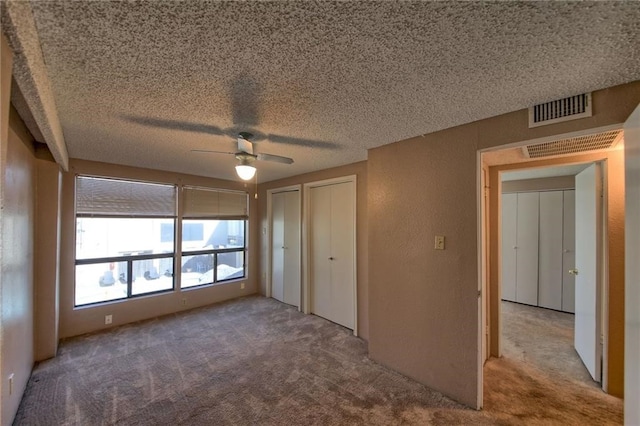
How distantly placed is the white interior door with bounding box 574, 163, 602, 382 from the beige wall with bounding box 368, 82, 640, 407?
133cm

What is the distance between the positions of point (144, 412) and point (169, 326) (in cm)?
178

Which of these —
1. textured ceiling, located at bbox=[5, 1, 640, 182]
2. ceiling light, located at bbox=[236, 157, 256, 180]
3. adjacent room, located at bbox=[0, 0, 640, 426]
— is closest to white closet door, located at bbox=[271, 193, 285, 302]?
adjacent room, located at bbox=[0, 0, 640, 426]

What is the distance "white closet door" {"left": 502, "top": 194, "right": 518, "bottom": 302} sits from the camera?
15.4ft

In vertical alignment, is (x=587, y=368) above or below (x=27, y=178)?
below

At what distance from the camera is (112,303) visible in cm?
358

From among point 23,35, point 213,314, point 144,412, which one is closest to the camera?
point 23,35

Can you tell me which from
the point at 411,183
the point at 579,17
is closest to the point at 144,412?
the point at 411,183

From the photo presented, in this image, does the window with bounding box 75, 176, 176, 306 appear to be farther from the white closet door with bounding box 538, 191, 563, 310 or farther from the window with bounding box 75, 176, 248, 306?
the white closet door with bounding box 538, 191, 563, 310

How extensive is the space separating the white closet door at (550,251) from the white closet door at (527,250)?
0.07 meters

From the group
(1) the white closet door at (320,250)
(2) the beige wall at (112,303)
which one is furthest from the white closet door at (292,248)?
(2) the beige wall at (112,303)

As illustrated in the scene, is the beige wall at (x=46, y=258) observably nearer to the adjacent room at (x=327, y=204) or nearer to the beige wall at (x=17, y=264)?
the adjacent room at (x=327, y=204)

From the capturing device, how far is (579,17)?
106 cm

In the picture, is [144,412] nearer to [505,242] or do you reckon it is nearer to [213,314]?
[213,314]

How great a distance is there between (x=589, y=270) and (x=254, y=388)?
11.5ft
